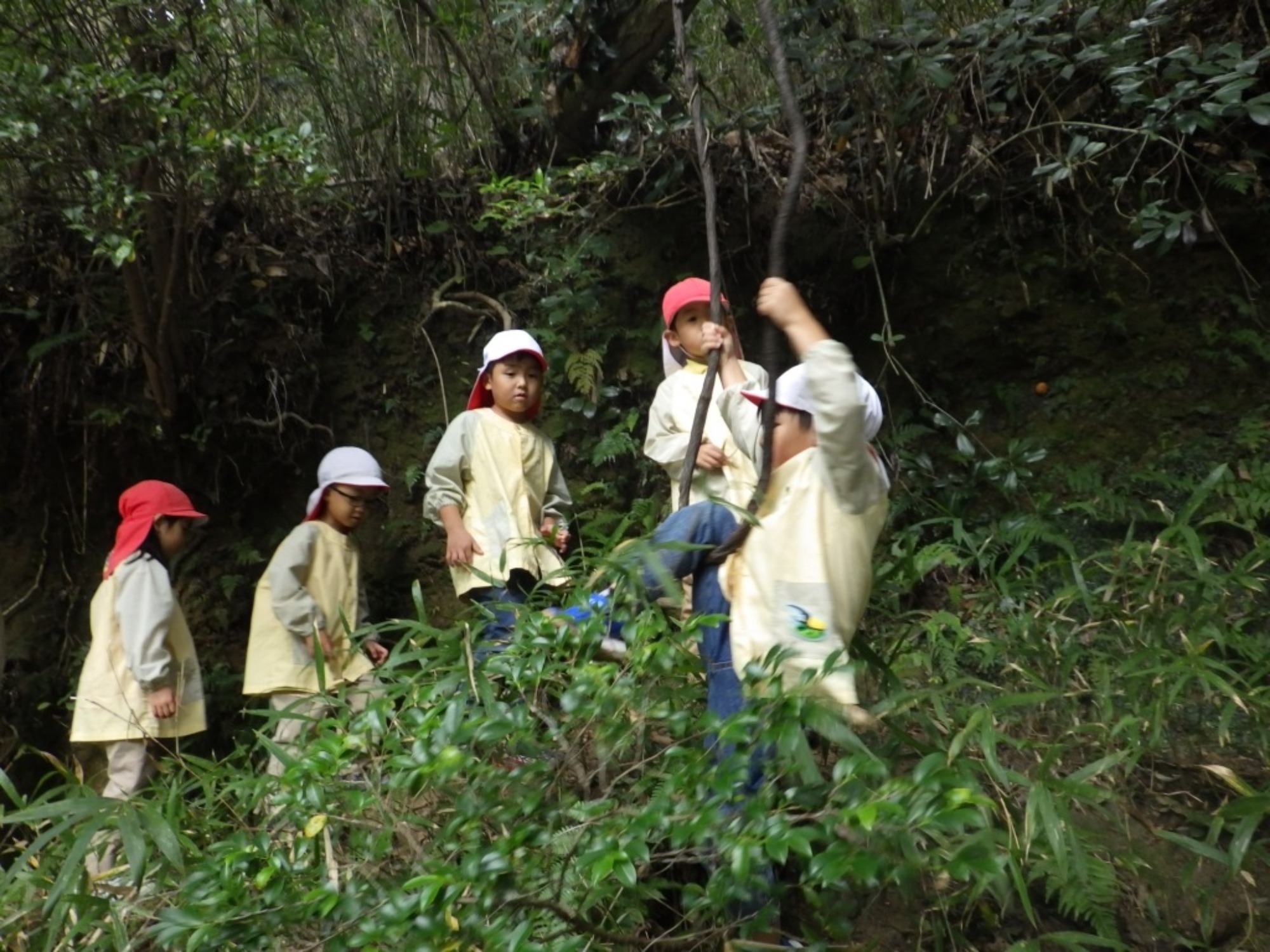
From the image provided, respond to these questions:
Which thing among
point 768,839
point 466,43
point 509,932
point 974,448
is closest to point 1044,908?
point 768,839

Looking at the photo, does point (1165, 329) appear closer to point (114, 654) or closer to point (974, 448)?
point (974, 448)

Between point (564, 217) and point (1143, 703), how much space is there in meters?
3.98

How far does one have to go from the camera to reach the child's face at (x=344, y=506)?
4934 mm

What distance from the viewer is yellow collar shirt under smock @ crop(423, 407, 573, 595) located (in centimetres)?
443

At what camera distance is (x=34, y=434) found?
614cm

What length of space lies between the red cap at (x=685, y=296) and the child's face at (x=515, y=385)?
0.67 meters

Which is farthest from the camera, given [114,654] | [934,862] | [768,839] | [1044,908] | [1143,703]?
[114,654]

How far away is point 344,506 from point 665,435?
1555 millimetres

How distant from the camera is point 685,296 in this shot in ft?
14.2

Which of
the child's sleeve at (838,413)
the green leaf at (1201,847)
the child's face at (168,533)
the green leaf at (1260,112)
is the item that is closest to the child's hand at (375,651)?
the child's face at (168,533)

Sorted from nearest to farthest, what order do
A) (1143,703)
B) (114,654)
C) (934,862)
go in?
(934,862) < (1143,703) < (114,654)

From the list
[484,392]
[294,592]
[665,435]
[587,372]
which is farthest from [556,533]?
[587,372]

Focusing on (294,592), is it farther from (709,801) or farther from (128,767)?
(709,801)

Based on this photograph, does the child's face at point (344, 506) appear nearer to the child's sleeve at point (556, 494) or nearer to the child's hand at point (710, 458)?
the child's sleeve at point (556, 494)
